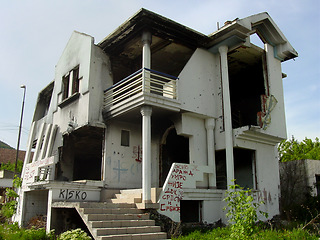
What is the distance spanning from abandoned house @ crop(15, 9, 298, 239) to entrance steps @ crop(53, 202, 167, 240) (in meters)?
0.05

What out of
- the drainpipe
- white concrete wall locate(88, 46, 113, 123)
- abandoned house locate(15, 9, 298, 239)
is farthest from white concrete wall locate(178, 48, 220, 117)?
white concrete wall locate(88, 46, 113, 123)

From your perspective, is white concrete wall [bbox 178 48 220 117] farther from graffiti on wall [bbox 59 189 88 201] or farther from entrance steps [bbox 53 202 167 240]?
graffiti on wall [bbox 59 189 88 201]

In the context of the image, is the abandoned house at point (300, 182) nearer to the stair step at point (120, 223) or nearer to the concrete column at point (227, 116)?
the concrete column at point (227, 116)

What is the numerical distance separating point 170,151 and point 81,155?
5.72 meters

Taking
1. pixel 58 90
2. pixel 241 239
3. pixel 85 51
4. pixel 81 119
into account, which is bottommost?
pixel 241 239

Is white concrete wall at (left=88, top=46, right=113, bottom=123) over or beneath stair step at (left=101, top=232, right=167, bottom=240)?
over

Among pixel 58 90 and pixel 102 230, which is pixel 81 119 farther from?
pixel 102 230

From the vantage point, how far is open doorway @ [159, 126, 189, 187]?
15.5 m

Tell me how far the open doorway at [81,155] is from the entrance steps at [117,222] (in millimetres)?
4405

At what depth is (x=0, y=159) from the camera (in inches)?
1683

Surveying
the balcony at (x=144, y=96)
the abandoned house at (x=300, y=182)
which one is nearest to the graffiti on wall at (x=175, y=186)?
the balcony at (x=144, y=96)

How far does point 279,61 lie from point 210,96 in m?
4.74

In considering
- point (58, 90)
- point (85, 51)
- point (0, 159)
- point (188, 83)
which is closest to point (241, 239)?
point (188, 83)

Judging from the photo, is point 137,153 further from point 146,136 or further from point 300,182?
point 300,182
